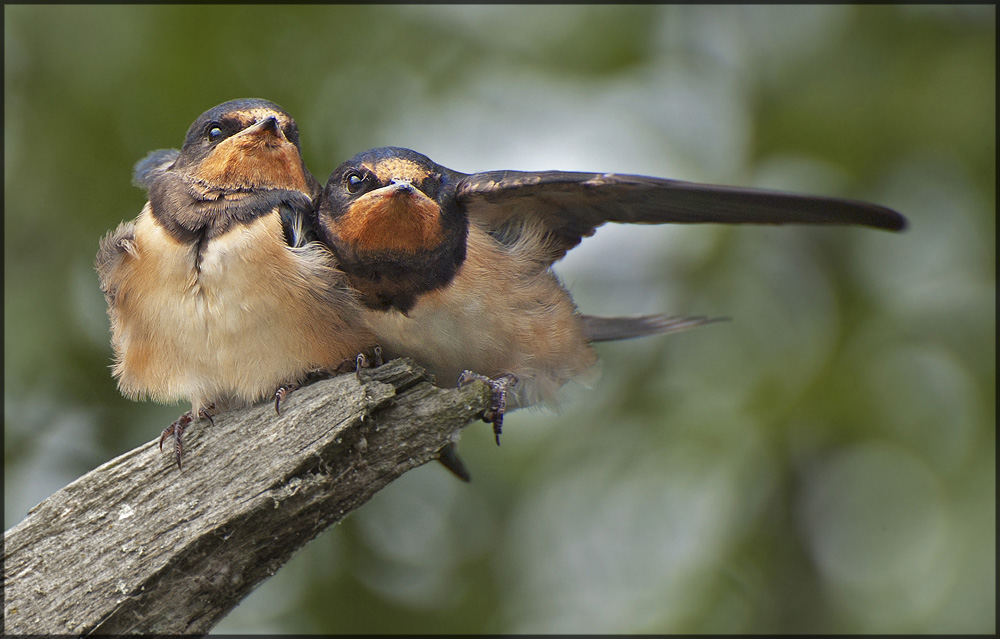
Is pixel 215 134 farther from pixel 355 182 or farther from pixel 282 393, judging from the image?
pixel 282 393

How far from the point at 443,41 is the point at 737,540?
3.25 metres

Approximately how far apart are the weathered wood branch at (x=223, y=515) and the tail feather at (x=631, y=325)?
6.08 feet

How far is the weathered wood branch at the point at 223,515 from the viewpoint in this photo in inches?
98.6

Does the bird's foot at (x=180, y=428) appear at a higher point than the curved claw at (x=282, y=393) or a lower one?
lower

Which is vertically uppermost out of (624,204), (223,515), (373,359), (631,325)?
(624,204)

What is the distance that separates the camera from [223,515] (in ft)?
8.22

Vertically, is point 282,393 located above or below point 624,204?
below

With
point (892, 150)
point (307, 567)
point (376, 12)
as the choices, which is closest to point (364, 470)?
point (307, 567)

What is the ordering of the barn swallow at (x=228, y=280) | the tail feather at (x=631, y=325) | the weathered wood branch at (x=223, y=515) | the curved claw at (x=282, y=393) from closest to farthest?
the weathered wood branch at (x=223, y=515) → the curved claw at (x=282, y=393) → the barn swallow at (x=228, y=280) → the tail feather at (x=631, y=325)

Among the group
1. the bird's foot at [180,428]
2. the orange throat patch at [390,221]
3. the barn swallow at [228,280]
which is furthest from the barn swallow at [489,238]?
the bird's foot at [180,428]

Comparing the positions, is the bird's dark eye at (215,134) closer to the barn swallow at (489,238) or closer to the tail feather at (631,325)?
the barn swallow at (489,238)

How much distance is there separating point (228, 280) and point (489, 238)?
3.32 feet

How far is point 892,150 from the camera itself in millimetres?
5082

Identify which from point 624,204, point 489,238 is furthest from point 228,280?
point 624,204
